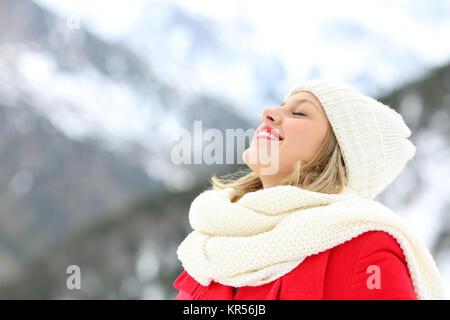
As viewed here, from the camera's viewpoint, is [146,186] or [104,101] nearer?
[146,186]

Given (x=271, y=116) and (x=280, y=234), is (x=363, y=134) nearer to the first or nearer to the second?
(x=271, y=116)

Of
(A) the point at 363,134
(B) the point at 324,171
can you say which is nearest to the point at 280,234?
(B) the point at 324,171

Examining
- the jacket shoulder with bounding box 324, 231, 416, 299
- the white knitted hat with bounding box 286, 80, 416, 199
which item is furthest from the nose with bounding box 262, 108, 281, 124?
the jacket shoulder with bounding box 324, 231, 416, 299

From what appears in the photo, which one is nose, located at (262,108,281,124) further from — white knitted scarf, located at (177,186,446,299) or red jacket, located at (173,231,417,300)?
red jacket, located at (173,231,417,300)

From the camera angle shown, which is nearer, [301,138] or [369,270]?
[369,270]
